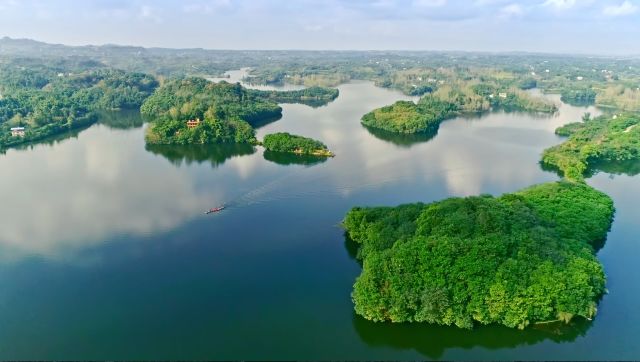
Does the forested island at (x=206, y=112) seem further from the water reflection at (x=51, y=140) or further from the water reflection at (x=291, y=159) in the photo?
the water reflection at (x=51, y=140)

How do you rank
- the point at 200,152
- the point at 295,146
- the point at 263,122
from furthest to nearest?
1. the point at 263,122
2. the point at 200,152
3. the point at 295,146

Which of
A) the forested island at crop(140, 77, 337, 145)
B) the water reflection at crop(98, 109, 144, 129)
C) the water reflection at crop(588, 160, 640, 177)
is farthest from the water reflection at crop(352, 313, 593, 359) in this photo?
the water reflection at crop(98, 109, 144, 129)

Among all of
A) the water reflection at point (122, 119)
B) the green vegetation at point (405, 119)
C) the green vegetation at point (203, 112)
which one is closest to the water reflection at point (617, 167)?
the green vegetation at point (405, 119)

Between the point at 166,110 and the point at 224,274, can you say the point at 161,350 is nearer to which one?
the point at 224,274

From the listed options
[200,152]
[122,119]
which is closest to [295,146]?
[200,152]

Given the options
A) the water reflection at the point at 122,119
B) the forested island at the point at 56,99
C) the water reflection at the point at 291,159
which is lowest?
the water reflection at the point at 291,159

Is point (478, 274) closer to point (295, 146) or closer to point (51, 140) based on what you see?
point (295, 146)

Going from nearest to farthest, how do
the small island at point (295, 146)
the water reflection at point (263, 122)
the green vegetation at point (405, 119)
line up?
the small island at point (295, 146)
the green vegetation at point (405, 119)
the water reflection at point (263, 122)
